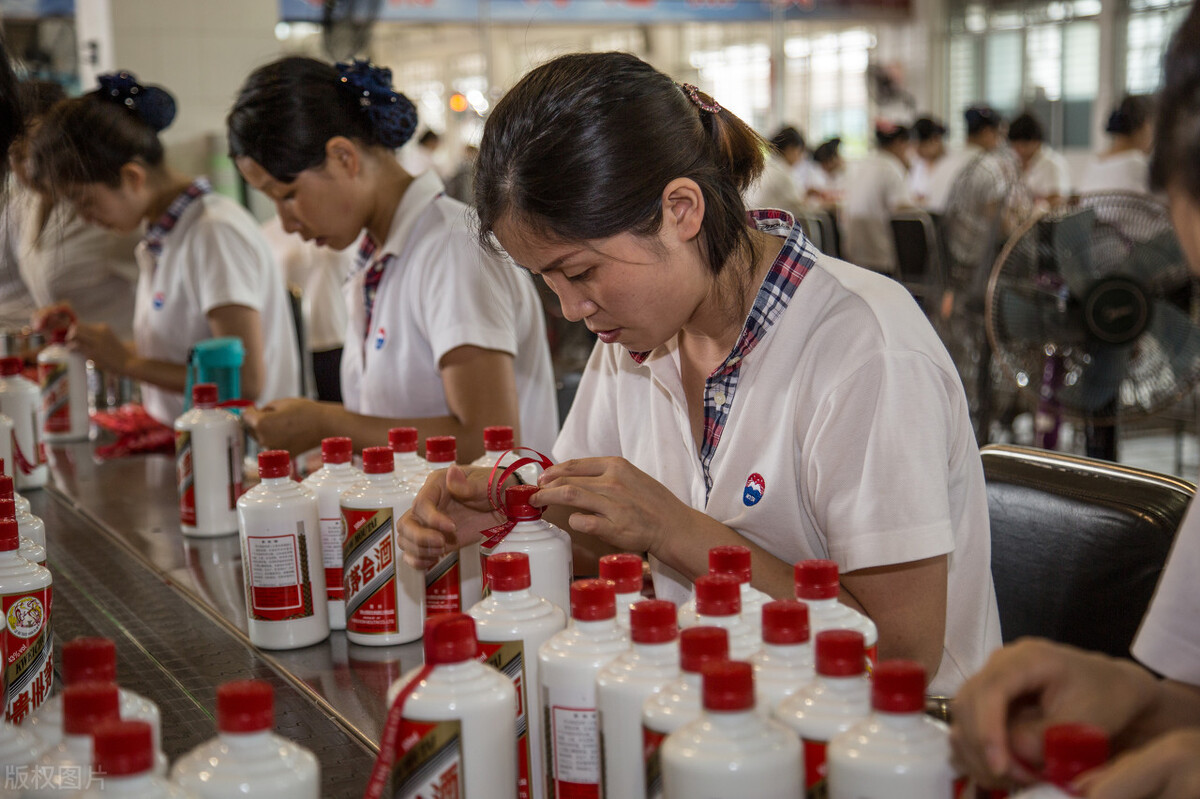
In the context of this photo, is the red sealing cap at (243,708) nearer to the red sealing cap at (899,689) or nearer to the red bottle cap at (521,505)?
the red sealing cap at (899,689)

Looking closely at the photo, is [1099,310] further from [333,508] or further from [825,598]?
[825,598]

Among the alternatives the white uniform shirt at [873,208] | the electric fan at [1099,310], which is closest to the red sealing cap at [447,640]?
the electric fan at [1099,310]

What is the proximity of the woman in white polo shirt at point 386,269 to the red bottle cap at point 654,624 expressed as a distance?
126cm

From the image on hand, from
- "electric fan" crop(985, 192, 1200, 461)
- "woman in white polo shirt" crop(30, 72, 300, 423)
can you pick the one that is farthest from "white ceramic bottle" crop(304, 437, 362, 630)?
"electric fan" crop(985, 192, 1200, 461)

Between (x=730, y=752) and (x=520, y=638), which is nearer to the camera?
(x=730, y=752)

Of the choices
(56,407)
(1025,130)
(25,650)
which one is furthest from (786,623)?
(1025,130)

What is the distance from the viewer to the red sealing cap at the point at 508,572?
3.26ft

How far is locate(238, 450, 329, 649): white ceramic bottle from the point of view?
1.40m

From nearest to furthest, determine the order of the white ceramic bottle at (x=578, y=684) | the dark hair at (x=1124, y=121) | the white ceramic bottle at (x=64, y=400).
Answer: the white ceramic bottle at (x=578, y=684) → the white ceramic bottle at (x=64, y=400) → the dark hair at (x=1124, y=121)

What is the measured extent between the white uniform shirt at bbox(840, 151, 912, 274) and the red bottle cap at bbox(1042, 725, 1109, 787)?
288 inches

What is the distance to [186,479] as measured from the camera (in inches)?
79.9

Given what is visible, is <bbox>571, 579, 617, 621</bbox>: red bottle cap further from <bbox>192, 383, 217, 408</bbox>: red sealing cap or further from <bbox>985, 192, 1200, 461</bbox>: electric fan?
<bbox>985, 192, 1200, 461</bbox>: electric fan

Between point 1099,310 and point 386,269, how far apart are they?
1945mm

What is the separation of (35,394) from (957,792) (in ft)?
7.00
